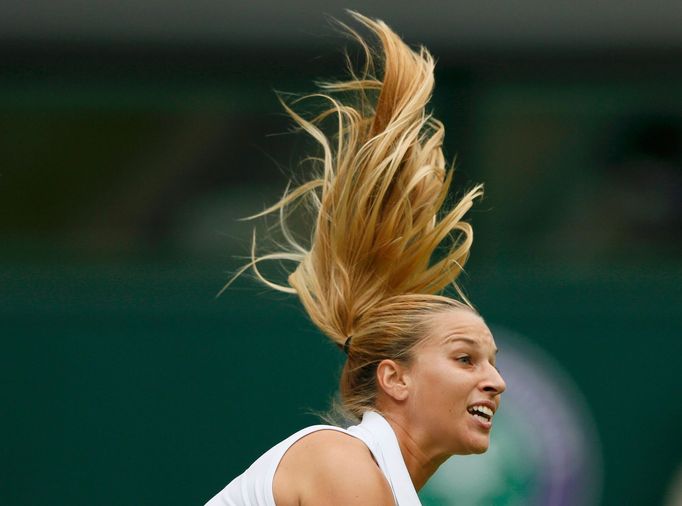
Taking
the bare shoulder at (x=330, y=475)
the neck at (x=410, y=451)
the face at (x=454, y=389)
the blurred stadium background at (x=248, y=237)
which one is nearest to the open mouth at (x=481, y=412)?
the face at (x=454, y=389)

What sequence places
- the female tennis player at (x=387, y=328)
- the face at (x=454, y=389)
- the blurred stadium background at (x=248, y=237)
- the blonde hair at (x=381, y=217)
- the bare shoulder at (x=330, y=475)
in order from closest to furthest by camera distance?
the bare shoulder at (x=330, y=475) < the female tennis player at (x=387, y=328) < the face at (x=454, y=389) < the blonde hair at (x=381, y=217) < the blurred stadium background at (x=248, y=237)

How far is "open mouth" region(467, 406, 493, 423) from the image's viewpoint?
11.5ft

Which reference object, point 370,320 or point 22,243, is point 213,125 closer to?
point 22,243

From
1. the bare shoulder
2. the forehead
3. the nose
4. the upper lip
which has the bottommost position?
the bare shoulder

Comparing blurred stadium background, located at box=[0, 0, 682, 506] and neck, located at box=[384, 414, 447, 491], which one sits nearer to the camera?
neck, located at box=[384, 414, 447, 491]

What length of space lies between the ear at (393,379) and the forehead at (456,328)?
11 cm

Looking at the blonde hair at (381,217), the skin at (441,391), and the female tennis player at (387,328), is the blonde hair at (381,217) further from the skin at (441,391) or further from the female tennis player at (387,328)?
the skin at (441,391)

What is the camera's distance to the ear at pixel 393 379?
3535 mm

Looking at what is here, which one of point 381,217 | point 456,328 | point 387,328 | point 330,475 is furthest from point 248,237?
point 330,475

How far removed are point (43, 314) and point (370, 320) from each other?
384cm

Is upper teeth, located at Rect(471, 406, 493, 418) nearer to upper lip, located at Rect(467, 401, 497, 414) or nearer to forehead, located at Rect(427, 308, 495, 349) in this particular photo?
upper lip, located at Rect(467, 401, 497, 414)

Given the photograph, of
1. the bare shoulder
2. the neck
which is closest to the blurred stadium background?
the neck

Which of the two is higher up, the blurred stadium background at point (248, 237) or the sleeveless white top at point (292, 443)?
the blurred stadium background at point (248, 237)

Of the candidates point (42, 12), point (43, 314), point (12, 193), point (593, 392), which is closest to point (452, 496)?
point (593, 392)
